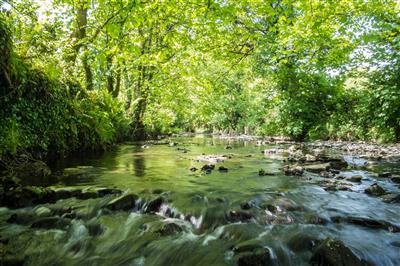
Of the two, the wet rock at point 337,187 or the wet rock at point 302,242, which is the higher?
the wet rock at point 337,187

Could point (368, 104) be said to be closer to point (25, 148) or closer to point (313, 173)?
point (313, 173)

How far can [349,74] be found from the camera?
17.2 m

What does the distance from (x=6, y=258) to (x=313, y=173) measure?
6537 millimetres

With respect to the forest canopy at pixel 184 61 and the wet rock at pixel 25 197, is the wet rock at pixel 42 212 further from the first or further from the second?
the forest canopy at pixel 184 61

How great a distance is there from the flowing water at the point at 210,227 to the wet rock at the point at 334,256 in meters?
0.16

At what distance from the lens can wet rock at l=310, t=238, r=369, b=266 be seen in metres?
2.79

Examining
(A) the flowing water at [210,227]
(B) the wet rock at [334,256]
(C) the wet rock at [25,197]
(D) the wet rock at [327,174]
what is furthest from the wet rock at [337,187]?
(C) the wet rock at [25,197]

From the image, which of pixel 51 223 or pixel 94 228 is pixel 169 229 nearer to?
pixel 94 228

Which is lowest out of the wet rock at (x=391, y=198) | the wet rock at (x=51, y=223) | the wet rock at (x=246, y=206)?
the wet rock at (x=51, y=223)

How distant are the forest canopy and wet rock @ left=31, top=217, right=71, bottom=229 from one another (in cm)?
275

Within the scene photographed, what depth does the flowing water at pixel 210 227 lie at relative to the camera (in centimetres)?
320

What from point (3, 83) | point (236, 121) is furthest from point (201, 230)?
point (236, 121)

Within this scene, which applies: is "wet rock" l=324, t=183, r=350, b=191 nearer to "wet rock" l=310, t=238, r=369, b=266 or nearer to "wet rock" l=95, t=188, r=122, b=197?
"wet rock" l=310, t=238, r=369, b=266

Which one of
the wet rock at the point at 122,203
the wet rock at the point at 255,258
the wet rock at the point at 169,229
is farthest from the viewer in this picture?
the wet rock at the point at 122,203
